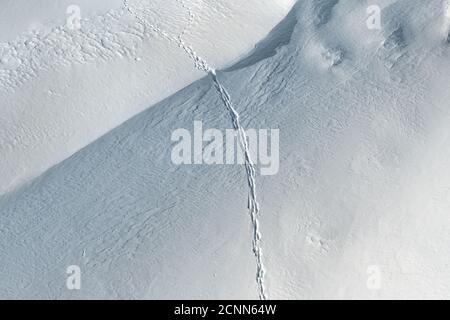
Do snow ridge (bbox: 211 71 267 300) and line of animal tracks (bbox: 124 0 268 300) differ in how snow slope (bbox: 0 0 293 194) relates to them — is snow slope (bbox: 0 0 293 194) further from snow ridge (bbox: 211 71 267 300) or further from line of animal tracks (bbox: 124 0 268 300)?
snow ridge (bbox: 211 71 267 300)

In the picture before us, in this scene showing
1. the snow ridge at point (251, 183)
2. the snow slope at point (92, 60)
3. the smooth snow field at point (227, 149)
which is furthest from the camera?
the snow slope at point (92, 60)

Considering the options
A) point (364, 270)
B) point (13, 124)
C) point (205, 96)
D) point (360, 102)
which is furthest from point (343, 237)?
point (13, 124)

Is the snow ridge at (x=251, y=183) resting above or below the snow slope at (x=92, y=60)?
below

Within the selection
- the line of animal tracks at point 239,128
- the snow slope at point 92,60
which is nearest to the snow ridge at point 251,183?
the line of animal tracks at point 239,128

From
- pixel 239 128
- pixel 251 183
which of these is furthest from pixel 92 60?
pixel 251 183

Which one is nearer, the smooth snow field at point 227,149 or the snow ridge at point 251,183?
the snow ridge at point 251,183

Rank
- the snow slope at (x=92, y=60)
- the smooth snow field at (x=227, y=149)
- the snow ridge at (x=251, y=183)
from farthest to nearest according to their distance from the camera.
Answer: the snow slope at (x=92, y=60)
the smooth snow field at (x=227, y=149)
the snow ridge at (x=251, y=183)

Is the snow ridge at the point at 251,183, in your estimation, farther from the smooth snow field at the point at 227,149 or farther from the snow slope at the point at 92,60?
the snow slope at the point at 92,60
